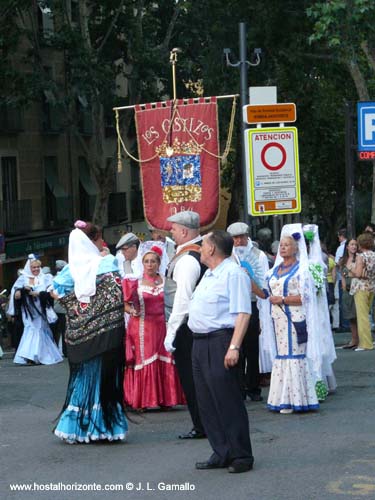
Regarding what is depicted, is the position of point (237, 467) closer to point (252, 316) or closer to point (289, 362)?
point (289, 362)

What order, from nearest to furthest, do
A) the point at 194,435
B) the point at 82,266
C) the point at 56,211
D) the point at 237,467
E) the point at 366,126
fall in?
the point at 237,467 → the point at 82,266 → the point at 194,435 → the point at 366,126 → the point at 56,211

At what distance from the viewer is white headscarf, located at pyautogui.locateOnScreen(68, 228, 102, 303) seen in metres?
9.30

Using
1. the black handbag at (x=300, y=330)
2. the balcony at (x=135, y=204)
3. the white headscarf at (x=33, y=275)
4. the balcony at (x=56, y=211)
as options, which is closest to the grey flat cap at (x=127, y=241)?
the black handbag at (x=300, y=330)

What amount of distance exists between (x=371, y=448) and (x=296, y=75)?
86.1 ft

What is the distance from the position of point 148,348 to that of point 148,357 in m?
0.09

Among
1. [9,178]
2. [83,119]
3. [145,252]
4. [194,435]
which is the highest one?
[83,119]

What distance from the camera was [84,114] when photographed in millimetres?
42375

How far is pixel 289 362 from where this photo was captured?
35.6 feet

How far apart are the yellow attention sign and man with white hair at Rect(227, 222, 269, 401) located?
4.95 feet

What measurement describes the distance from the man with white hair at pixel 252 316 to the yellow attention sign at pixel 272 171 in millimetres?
1509

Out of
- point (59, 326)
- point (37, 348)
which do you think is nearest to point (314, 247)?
point (37, 348)

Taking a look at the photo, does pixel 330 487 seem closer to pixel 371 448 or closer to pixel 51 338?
pixel 371 448

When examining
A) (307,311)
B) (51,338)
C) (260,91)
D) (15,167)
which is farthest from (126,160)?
(307,311)

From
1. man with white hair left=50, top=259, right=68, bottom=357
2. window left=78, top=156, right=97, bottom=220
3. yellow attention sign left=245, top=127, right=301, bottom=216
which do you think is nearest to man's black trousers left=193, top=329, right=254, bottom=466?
yellow attention sign left=245, top=127, right=301, bottom=216
